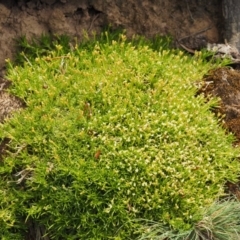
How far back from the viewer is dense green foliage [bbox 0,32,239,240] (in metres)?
3.75

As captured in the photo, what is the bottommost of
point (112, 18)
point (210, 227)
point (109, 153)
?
point (210, 227)

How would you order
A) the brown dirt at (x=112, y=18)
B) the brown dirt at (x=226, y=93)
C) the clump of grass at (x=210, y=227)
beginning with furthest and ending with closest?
the brown dirt at (x=112, y=18) < the brown dirt at (x=226, y=93) < the clump of grass at (x=210, y=227)

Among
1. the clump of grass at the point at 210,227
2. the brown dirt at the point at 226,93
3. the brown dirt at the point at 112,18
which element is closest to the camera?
the clump of grass at the point at 210,227

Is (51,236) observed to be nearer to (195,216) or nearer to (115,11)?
(195,216)

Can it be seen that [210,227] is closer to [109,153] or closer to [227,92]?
[109,153]

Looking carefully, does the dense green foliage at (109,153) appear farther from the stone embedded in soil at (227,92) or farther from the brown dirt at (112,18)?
the brown dirt at (112,18)

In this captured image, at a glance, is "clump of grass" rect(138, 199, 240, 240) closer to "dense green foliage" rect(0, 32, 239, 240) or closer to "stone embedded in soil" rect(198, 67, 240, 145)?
"dense green foliage" rect(0, 32, 239, 240)

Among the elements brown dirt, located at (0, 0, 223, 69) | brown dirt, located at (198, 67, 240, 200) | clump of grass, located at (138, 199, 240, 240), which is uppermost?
brown dirt, located at (0, 0, 223, 69)

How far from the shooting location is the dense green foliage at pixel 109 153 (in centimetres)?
375

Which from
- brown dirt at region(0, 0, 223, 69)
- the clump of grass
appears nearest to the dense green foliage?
the clump of grass

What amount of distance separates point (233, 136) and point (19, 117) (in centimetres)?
159

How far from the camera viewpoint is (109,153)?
3.79 m

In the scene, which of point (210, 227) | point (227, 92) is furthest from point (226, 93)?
point (210, 227)

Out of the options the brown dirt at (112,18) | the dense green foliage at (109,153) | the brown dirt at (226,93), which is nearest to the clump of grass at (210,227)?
the dense green foliage at (109,153)
